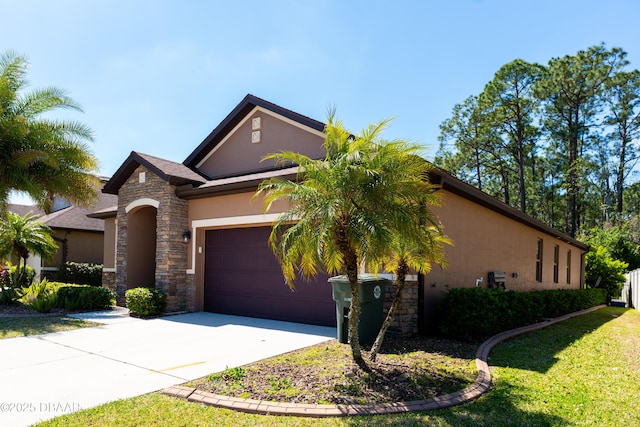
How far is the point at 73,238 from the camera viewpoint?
2159 cm

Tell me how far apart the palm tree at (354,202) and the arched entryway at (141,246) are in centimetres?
964

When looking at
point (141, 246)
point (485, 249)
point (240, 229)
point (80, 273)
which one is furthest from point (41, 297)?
point (485, 249)

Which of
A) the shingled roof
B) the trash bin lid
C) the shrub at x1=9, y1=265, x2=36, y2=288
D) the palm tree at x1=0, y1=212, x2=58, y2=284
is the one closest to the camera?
the trash bin lid

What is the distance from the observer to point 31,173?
13.6 metres

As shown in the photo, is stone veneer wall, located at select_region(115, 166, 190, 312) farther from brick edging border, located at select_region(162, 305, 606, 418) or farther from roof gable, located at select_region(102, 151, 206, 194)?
brick edging border, located at select_region(162, 305, 606, 418)

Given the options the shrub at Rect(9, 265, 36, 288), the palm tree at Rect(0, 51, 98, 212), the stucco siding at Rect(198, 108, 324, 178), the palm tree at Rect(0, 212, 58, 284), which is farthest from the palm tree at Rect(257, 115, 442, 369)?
the shrub at Rect(9, 265, 36, 288)

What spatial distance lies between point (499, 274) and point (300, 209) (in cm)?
929

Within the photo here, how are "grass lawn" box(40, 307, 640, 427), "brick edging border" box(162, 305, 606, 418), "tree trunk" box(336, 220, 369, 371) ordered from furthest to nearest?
"tree trunk" box(336, 220, 369, 371) < "brick edging border" box(162, 305, 606, 418) < "grass lawn" box(40, 307, 640, 427)

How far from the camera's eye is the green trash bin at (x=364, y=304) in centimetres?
813

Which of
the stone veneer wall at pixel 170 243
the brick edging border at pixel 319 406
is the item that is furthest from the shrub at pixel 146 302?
the brick edging border at pixel 319 406

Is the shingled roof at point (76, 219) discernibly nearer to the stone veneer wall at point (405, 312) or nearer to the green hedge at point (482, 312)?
the stone veneer wall at point (405, 312)

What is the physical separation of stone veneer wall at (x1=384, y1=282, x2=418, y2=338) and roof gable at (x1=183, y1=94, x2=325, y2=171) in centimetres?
488

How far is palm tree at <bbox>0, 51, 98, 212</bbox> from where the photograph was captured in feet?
41.9

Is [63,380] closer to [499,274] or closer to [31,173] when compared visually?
Answer: [31,173]
